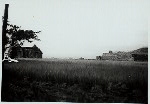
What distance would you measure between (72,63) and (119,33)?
0.50 m

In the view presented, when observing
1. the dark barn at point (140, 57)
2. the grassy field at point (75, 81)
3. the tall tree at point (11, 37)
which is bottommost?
the grassy field at point (75, 81)

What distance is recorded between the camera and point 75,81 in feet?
8.73

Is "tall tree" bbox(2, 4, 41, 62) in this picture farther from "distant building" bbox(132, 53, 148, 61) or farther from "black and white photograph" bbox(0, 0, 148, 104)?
"distant building" bbox(132, 53, 148, 61)

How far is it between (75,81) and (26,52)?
19.7 inches

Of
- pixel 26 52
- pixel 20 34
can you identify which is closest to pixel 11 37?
pixel 20 34

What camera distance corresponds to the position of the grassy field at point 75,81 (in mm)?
2623

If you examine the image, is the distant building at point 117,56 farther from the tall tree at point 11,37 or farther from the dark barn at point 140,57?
the tall tree at point 11,37

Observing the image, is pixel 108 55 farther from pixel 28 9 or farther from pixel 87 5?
pixel 28 9

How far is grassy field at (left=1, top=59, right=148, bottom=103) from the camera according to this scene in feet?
8.61

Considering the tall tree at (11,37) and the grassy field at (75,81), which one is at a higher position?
the tall tree at (11,37)

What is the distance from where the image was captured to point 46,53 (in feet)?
8.71

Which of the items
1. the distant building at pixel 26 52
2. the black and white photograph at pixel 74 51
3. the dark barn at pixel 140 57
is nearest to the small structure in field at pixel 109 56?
the black and white photograph at pixel 74 51

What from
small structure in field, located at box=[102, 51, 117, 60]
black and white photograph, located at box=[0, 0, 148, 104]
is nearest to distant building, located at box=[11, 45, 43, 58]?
black and white photograph, located at box=[0, 0, 148, 104]

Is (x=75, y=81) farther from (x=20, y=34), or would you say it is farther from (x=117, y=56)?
(x=20, y=34)
